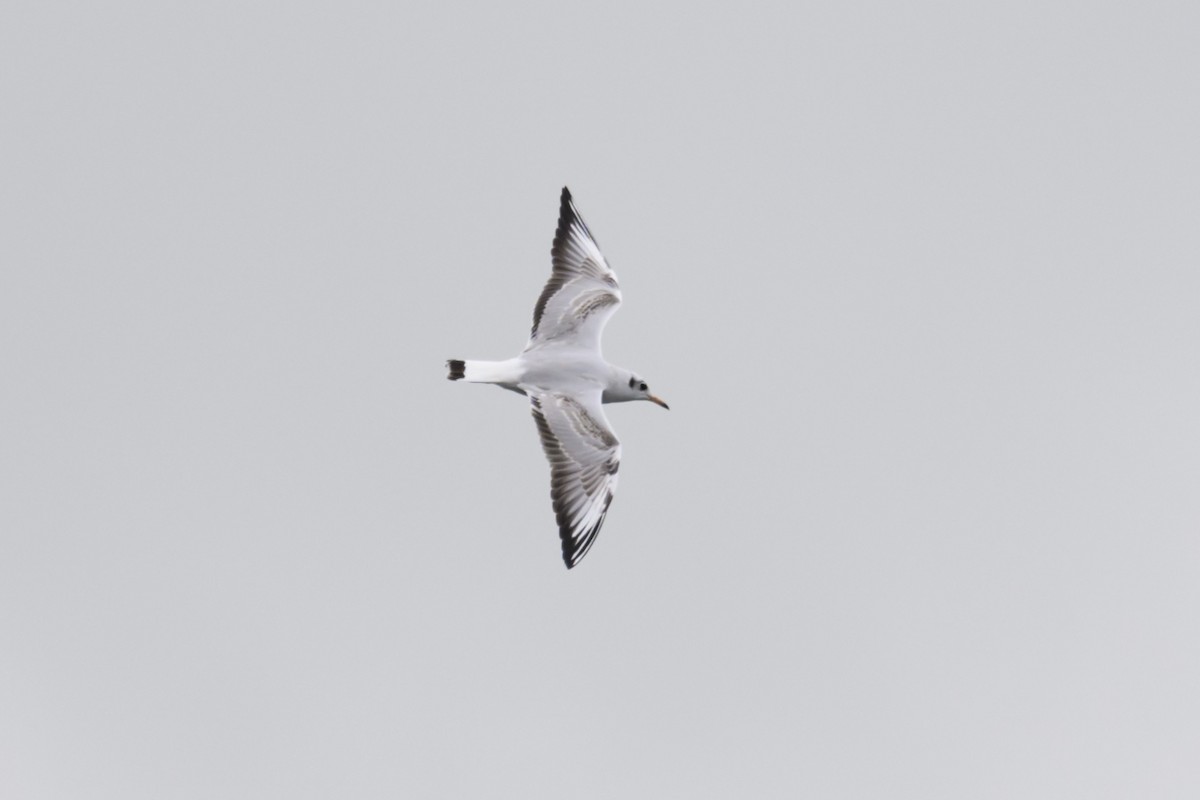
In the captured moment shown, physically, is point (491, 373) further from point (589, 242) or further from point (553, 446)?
point (589, 242)

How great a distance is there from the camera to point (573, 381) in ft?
63.9

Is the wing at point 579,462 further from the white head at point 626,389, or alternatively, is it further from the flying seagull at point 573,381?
the white head at point 626,389

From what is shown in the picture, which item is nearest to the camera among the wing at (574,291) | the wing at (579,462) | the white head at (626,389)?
the wing at (579,462)

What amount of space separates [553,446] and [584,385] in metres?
0.93

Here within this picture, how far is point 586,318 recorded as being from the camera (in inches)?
808

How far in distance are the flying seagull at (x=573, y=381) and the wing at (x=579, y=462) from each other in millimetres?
11

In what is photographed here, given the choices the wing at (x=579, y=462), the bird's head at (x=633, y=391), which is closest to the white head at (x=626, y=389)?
the bird's head at (x=633, y=391)

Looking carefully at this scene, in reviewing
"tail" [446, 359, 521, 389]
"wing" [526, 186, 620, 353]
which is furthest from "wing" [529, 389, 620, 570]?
"wing" [526, 186, 620, 353]

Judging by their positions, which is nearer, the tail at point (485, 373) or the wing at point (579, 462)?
the wing at point (579, 462)

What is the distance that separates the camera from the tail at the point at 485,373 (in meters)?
19.3

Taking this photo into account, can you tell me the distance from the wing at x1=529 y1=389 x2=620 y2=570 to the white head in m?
0.81

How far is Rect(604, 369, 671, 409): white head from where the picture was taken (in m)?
19.8

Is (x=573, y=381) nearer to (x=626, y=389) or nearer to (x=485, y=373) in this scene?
(x=626, y=389)

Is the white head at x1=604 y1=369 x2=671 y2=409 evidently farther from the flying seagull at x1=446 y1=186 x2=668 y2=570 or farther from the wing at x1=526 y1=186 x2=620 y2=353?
the wing at x1=526 y1=186 x2=620 y2=353
